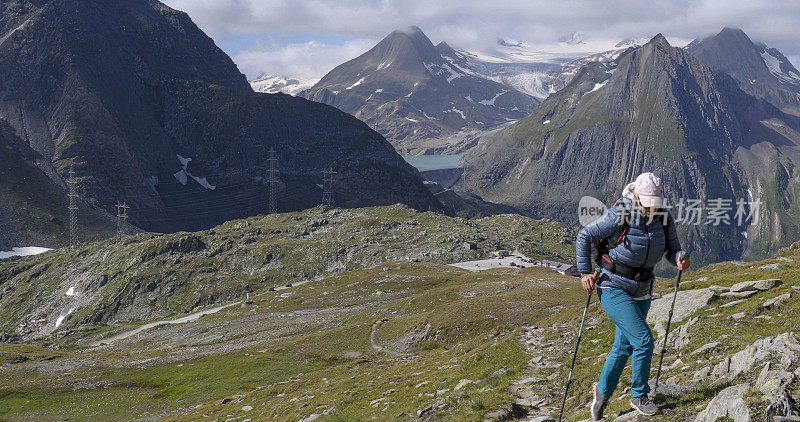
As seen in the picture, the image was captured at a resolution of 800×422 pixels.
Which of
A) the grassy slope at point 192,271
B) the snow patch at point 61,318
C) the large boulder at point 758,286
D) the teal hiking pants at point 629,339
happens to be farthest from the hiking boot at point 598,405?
the snow patch at point 61,318

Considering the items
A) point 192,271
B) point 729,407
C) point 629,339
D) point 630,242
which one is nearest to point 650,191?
point 630,242

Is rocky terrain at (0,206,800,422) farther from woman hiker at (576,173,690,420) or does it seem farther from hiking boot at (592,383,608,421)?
woman hiker at (576,173,690,420)

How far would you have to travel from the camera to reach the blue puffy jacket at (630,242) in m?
13.0

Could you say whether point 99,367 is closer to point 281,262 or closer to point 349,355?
point 349,355

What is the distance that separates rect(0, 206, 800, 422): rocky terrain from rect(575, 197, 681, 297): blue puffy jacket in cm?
330

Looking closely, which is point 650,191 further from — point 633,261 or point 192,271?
point 192,271

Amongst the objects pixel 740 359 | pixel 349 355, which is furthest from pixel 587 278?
pixel 349 355

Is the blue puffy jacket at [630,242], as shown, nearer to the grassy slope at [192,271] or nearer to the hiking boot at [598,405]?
the hiking boot at [598,405]

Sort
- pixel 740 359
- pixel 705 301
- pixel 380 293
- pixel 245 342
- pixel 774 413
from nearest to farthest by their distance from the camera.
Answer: pixel 774 413, pixel 740 359, pixel 705 301, pixel 245 342, pixel 380 293

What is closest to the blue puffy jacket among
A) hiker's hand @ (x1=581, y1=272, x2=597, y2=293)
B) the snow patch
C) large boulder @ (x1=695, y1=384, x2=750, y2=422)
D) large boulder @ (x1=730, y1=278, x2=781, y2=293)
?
hiker's hand @ (x1=581, y1=272, x2=597, y2=293)

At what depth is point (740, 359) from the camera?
1525 cm

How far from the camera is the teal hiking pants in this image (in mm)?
12992

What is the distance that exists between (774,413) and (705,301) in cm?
1487

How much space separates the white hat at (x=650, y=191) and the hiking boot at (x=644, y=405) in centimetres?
474
